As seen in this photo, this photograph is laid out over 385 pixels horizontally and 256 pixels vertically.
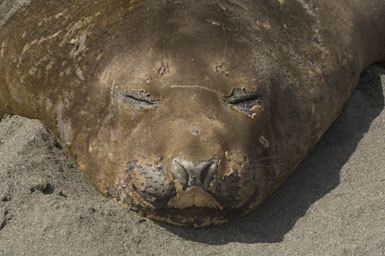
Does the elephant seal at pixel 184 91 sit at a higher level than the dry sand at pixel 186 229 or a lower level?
higher

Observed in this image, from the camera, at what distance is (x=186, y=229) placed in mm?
3406

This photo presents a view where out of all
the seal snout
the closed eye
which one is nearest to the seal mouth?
the seal snout

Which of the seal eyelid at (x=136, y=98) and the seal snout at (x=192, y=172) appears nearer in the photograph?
the seal snout at (x=192, y=172)

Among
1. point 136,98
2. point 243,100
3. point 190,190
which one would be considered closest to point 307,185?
point 243,100

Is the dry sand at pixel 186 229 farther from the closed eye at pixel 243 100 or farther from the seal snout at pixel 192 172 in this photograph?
the closed eye at pixel 243 100

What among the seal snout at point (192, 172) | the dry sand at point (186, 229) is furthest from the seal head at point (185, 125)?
the dry sand at point (186, 229)

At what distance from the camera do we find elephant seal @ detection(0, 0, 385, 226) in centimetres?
320

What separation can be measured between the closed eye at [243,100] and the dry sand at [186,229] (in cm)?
59

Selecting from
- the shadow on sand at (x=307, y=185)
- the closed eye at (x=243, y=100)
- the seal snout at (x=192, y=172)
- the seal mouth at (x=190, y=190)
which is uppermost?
the closed eye at (x=243, y=100)

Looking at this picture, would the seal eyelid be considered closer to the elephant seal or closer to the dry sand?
the elephant seal

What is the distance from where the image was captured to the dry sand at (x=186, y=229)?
3217 millimetres

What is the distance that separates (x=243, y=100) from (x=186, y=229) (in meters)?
0.73

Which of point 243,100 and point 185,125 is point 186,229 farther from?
point 243,100

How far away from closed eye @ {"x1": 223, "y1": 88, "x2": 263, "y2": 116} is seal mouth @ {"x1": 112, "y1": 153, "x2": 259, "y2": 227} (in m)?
0.26
